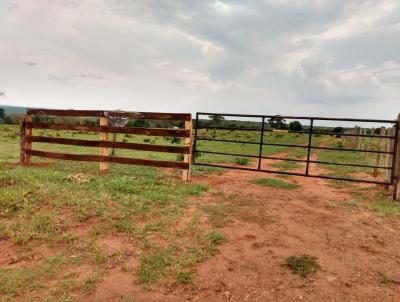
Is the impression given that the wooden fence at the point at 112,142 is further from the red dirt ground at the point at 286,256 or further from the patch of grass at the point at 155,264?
the patch of grass at the point at 155,264

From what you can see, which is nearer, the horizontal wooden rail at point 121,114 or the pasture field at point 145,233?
the pasture field at point 145,233

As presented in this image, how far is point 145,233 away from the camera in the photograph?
14.9ft

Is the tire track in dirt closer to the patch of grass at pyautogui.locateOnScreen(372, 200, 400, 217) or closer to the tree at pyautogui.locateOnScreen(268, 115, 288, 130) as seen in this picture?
the patch of grass at pyautogui.locateOnScreen(372, 200, 400, 217)

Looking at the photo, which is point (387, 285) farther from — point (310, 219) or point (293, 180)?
point (293, 180)

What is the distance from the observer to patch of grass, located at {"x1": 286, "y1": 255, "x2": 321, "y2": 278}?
362cm

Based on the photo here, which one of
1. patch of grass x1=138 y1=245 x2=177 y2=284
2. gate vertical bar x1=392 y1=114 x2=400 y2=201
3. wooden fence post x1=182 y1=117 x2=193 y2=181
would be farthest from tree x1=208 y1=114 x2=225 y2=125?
patch of grass x1=138 y1=245 x2=177 y2=284

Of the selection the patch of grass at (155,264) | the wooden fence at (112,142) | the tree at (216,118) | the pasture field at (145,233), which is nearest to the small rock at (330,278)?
the pasture field at (145,233)

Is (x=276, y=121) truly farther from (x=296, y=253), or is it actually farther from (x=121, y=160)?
(x=296, y=253)

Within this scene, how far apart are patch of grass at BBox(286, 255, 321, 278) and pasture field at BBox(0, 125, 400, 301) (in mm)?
89

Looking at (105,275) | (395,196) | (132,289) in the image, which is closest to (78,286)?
(105,275)

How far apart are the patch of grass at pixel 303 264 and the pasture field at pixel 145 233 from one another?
0.09 metres

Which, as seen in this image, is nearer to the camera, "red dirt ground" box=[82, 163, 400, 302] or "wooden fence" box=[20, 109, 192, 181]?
"red dirt ground" box=[82, 163, 400, 302]

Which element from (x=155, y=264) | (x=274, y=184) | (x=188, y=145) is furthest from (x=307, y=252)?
(x=188, y=145)

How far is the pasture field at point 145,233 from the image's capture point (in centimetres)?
330
